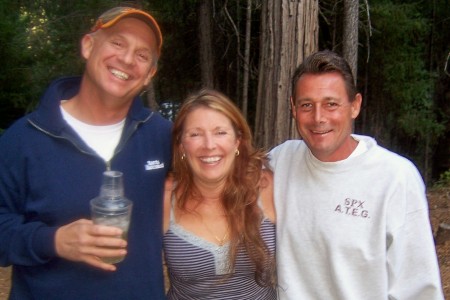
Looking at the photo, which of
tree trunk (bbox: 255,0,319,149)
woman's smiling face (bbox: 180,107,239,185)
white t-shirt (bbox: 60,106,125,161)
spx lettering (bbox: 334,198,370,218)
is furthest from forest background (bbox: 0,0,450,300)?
white t-shirt (bbox: 60,106,125,161)

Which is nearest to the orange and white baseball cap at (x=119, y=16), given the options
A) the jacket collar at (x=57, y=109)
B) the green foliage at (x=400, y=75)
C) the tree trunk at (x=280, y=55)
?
the jacket collar at (x=57, y=109)

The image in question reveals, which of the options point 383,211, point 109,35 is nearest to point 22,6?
point 109,35

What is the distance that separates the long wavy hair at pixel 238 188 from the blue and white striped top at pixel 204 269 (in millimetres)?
39

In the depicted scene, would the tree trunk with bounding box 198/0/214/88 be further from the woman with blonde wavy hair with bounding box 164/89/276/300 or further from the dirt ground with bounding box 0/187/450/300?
the woman with blonde wavy hair with bounding box 164/89/276/300

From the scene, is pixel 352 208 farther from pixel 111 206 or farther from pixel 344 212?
pixel 111 206

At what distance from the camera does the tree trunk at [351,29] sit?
23.4 feet

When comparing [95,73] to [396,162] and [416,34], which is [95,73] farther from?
[416,34]

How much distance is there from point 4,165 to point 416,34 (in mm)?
10767

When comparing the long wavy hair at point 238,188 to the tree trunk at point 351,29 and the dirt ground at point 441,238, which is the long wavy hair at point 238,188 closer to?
the dirt ground at point 441,238

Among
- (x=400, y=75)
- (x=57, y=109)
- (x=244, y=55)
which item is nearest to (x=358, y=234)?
(x=57, y=109)

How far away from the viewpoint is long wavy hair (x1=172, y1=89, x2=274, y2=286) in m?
2.55

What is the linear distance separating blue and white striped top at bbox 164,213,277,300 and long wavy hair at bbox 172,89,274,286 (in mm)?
39

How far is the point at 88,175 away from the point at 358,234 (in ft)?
3.75

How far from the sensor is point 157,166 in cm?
250
